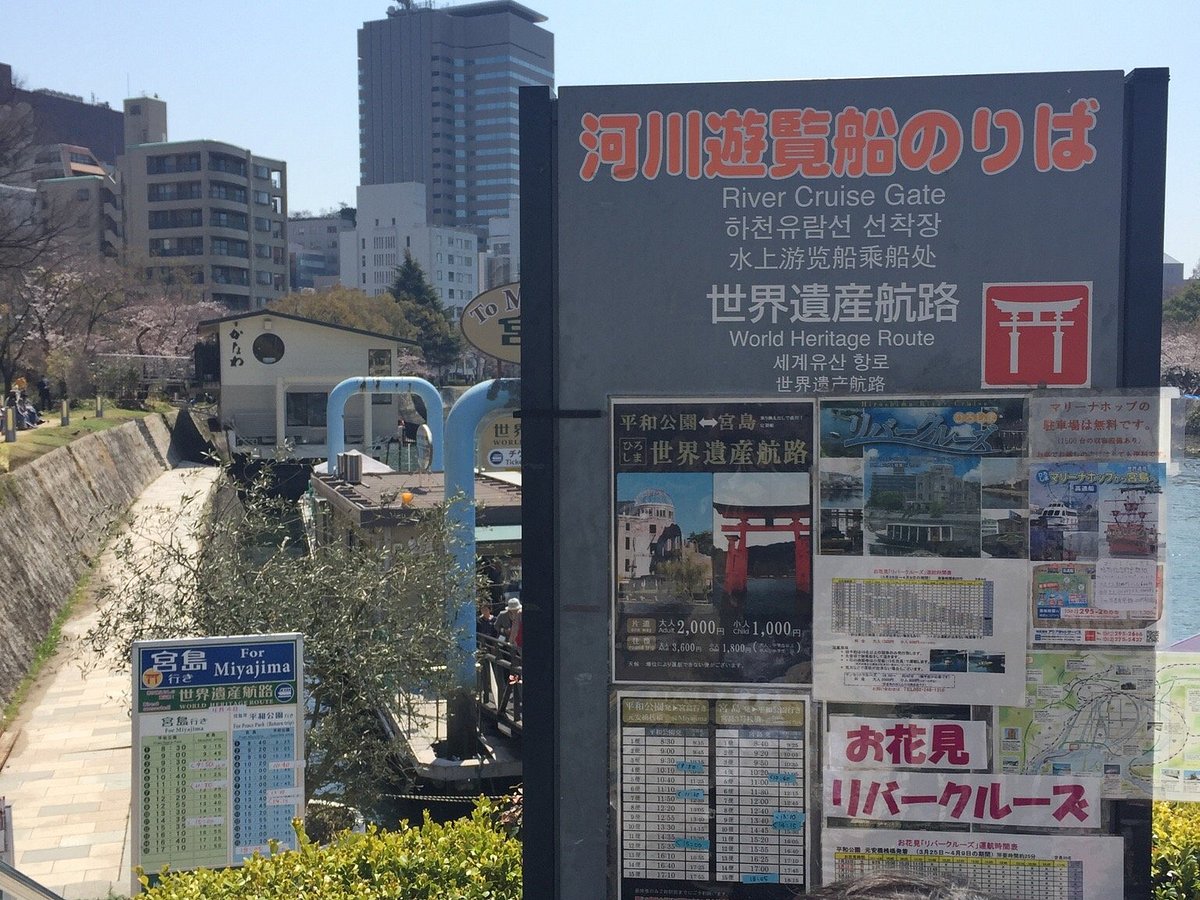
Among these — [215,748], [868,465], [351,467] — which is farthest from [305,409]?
[868,465]

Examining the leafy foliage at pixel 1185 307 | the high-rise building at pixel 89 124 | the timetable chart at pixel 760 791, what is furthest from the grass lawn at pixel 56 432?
the high-rise building at pixel 89 124

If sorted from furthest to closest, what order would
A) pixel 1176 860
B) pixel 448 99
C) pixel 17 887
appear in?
pixel 448 99, pixel 1176 860, pixel 17 887

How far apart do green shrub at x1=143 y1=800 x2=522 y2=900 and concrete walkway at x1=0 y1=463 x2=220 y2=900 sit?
525cm

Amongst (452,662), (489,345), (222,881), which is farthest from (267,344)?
(222,881)

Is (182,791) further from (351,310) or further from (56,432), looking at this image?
(351,310)

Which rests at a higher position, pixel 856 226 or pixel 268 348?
pixel 268 348

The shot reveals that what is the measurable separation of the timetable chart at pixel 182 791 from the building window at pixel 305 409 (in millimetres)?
43919

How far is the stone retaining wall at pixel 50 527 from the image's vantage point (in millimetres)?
18219

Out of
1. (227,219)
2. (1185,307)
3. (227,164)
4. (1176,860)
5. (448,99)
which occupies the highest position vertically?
(448,99)

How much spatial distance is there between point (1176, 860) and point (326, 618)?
678cm

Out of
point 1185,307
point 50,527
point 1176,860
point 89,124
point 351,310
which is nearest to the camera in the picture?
point 1176,860

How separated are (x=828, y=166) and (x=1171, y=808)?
365 cm

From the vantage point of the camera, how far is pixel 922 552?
422 centimetres

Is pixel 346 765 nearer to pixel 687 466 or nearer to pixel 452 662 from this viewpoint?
Result: pixel 452 662
